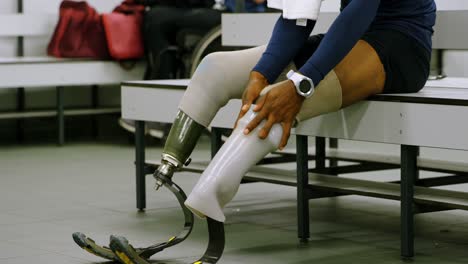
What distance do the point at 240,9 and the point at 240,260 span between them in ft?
8.45

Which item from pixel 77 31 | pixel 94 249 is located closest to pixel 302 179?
pixel 94 249

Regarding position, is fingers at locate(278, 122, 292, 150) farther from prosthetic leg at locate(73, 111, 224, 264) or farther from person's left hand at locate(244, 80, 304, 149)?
prosthetic leg at locate(73, 111, 224, 264)

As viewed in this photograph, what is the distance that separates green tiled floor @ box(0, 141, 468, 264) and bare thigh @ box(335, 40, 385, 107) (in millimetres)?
414

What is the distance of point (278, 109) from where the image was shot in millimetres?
2414

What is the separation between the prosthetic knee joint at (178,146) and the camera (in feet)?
8.46

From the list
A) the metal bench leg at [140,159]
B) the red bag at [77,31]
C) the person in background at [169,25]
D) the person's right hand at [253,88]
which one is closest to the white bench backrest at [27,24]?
the red bag at [77,31]

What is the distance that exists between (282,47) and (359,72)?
21 cm

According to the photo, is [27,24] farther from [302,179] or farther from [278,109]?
[278,109]

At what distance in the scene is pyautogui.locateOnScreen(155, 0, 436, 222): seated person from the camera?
239 centimetres

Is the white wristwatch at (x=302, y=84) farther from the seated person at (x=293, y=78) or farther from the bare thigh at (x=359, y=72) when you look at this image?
the bare thigh at (x=359, y=72)

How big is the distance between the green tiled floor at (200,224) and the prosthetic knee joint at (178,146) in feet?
0.75

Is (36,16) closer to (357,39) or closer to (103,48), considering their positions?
(103,48)

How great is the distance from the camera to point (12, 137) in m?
6.01

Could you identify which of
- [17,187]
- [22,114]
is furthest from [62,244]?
[22,114]
